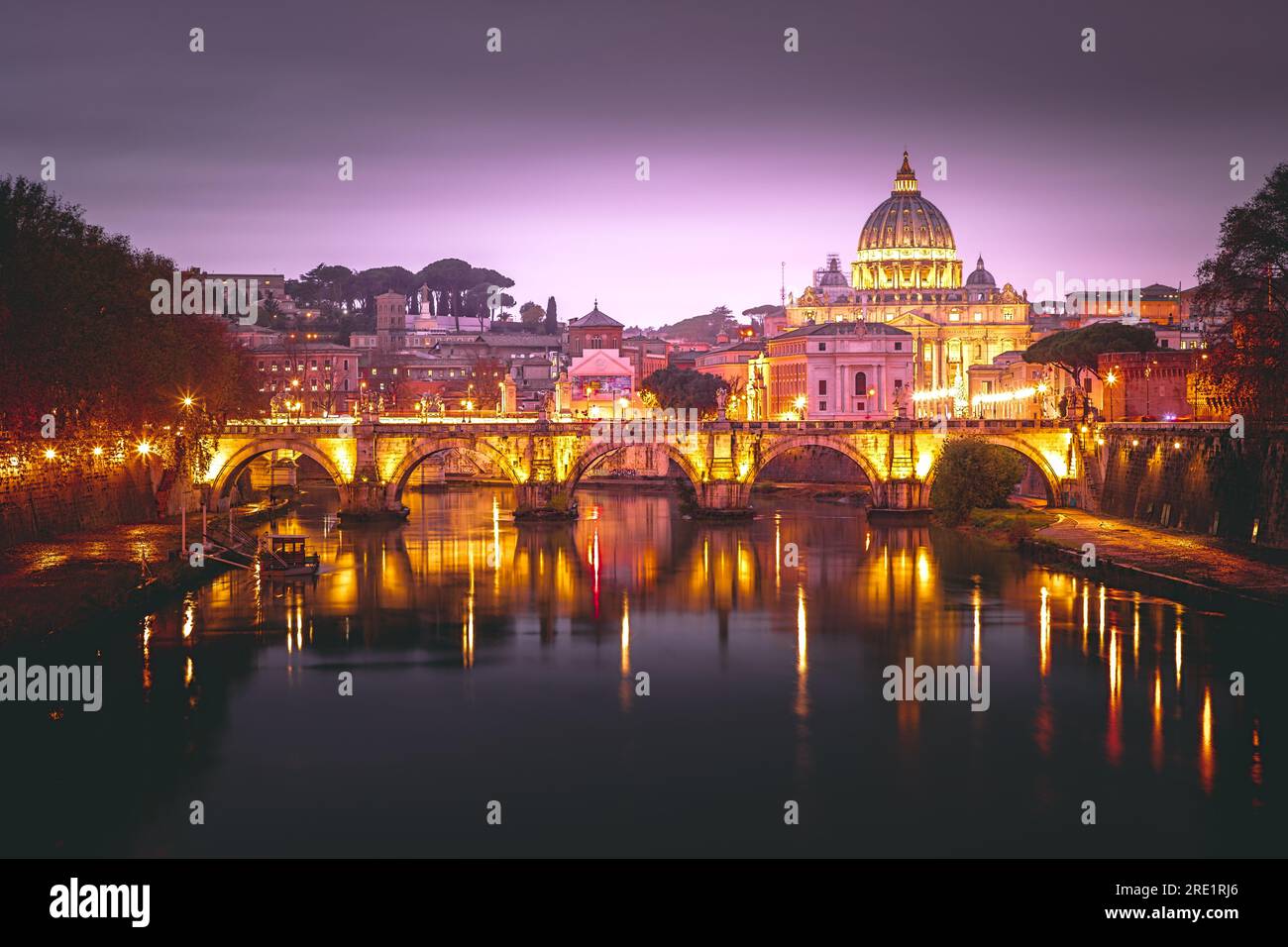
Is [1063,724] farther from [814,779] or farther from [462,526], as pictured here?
[462,526]

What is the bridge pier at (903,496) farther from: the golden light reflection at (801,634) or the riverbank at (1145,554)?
the golden light reflection at (801,634)

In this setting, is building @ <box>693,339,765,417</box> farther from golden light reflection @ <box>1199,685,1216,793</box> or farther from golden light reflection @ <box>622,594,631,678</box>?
golden light reflection @ <box>1199,685,1216,793</box>

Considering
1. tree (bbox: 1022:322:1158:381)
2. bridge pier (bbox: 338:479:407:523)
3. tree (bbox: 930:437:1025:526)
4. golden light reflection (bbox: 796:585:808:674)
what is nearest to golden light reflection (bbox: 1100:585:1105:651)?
golden light reflection (bbox: 796:585:808:674)

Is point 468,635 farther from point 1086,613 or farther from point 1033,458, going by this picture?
point 1033,458

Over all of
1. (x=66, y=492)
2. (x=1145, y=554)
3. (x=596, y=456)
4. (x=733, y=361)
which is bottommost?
(x=1145, y=554)

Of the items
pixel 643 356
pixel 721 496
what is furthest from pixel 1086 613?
pixel 643 356

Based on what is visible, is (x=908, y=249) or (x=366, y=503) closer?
(x=366, y=503)

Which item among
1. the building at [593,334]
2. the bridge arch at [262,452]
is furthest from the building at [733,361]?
the bridge arch at [262,452]
